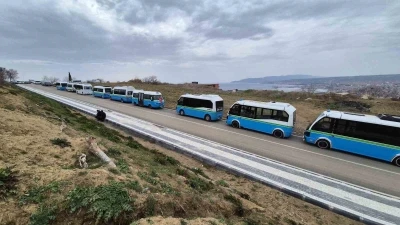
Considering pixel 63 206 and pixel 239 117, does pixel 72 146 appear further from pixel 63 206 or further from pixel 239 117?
pixel 239 117

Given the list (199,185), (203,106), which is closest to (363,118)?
(199,185)

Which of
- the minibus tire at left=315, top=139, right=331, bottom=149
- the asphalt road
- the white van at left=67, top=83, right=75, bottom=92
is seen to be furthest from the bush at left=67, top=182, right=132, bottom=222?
the white van at left=67, top=83, right=75, bottom=92

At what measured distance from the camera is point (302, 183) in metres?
10.6

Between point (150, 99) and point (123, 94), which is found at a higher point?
point (123, 94)

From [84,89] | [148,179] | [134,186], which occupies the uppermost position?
[84,89]

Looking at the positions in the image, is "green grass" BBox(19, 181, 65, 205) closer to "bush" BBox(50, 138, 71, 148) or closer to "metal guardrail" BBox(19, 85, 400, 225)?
"bush" BBox(50, 138, 71, 148)

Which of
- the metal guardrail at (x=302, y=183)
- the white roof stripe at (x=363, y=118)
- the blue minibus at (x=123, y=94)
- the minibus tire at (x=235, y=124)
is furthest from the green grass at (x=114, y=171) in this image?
the blue minibus at (x=123, y=94)

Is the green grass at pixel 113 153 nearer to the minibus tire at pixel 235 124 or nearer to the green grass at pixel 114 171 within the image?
the green grass at pixel 114 171

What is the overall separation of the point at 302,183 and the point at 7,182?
35.2 ft

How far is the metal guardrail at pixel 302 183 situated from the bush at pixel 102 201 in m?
7.25

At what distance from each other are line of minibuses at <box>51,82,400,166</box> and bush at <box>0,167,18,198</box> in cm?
1669

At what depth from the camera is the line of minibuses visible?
45.6 feet

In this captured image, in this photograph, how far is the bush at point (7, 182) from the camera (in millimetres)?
4969

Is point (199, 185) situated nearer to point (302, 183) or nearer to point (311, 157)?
point (302, 183)
